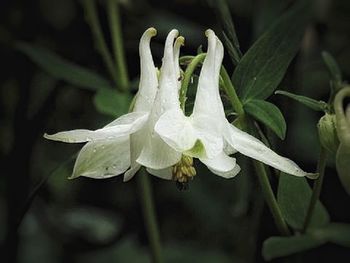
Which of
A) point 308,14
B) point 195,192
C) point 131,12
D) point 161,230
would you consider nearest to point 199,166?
point 195,192

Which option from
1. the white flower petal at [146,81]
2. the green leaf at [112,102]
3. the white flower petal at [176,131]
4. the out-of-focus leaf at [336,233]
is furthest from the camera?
the green leaf at [112,102]

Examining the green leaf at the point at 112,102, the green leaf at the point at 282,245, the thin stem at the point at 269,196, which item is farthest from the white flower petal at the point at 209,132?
the green leaf at the point at 112,102

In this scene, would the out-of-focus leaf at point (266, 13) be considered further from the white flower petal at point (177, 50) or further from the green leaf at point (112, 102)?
the white flower petal at point (177, 50)

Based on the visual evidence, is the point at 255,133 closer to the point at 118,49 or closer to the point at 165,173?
the point at 165,173

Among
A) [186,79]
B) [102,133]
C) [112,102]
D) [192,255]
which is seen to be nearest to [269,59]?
[186,79]

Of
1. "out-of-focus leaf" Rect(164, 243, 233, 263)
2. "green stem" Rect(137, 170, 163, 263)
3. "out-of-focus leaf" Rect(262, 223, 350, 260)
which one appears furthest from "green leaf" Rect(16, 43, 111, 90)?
"out-of-focus leaf" Rect(262, 223, 350, 260)
